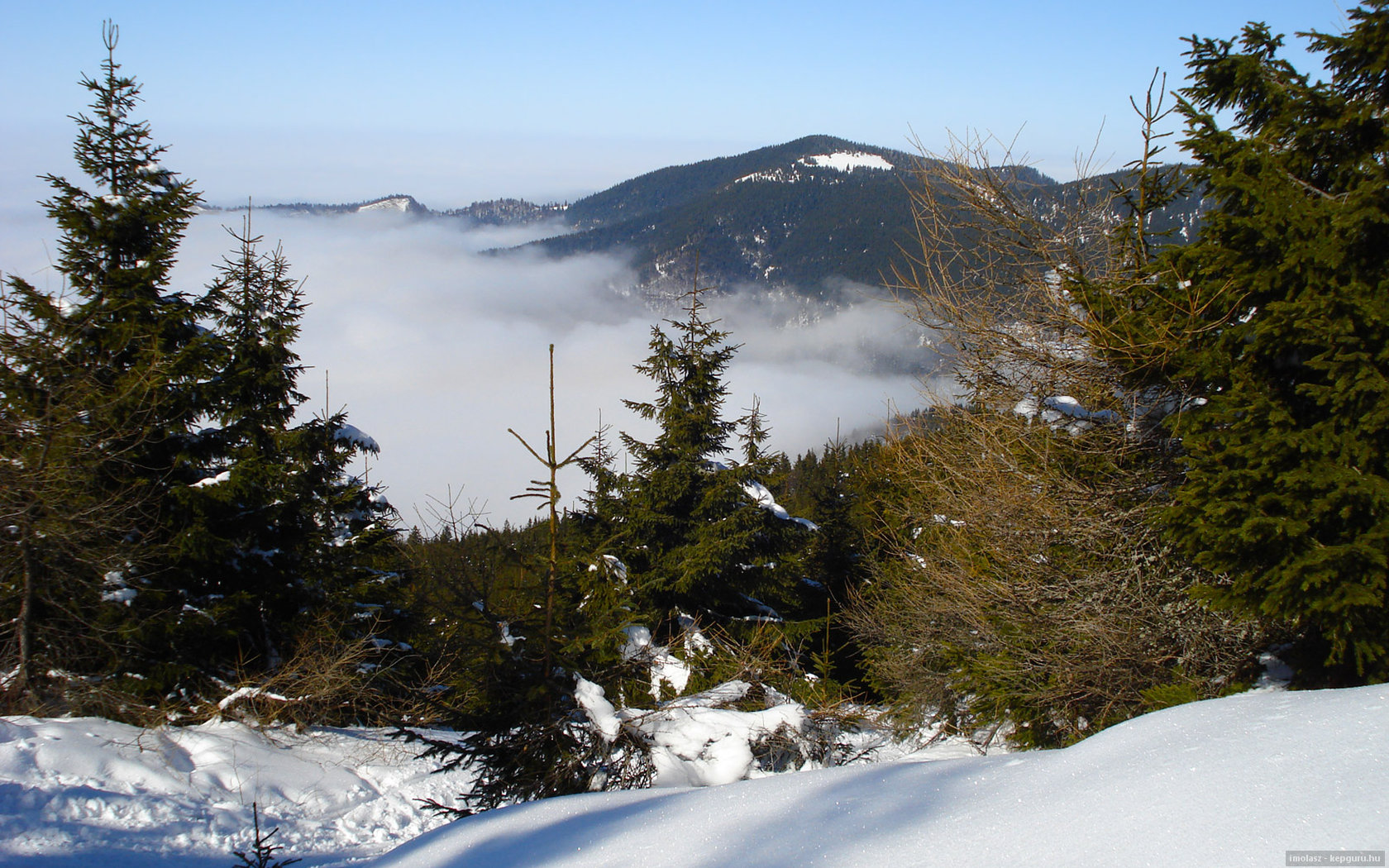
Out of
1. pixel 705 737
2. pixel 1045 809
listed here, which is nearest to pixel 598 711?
pixel 705 737

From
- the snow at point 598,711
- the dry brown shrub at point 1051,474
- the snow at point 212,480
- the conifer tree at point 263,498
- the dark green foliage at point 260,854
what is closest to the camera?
the dark green foliage at point 260,854

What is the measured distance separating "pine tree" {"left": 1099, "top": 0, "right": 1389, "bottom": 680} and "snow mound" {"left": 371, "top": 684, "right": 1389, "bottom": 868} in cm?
271

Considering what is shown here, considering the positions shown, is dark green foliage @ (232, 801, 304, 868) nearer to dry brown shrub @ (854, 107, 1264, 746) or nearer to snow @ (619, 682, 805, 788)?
snow @ (619, 682, 805, 788)

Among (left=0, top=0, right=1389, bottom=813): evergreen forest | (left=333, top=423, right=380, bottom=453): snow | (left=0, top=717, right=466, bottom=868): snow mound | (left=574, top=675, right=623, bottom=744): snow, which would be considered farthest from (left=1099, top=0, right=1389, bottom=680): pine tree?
(left=333, top=423, right=380, bottom=453): snow

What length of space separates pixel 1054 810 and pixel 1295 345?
496cm

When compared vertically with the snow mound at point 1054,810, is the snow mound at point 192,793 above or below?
below

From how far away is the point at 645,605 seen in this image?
15.8m

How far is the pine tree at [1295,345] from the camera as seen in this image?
521cm

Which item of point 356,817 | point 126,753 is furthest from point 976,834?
point 126,753

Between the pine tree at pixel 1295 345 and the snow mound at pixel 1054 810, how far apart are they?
8.90ft

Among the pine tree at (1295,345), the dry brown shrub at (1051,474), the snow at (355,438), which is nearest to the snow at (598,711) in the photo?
the dry brown shrub at (1051,474)

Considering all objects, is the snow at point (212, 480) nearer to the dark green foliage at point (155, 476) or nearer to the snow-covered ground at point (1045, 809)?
the dark green foliage at point (155, 476)

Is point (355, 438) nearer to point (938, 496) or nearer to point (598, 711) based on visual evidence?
point (598, 711)

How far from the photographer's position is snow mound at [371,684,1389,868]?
2231mm
